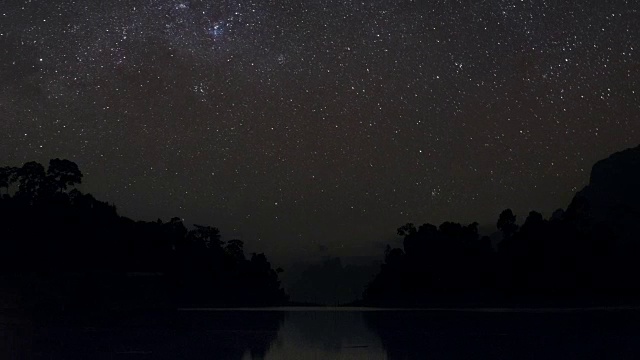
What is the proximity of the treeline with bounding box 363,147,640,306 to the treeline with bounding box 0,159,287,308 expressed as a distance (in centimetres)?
4256

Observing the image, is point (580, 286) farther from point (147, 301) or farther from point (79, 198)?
point (79, 198)

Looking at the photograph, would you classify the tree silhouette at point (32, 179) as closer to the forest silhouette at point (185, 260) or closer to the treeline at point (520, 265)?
the forest silhouette at point (185, 260)

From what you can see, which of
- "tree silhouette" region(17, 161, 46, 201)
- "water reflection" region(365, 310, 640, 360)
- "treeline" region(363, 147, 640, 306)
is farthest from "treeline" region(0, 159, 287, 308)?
"water reflection" region(365, 310, 640, 360)

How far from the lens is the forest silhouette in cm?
10019

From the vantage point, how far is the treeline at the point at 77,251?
3703 inches

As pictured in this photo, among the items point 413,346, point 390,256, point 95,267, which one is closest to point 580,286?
point 390,256

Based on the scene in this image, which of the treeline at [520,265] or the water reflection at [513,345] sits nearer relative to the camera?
the water reflection at [513,345]

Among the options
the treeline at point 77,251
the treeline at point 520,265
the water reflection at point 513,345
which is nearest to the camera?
the water reflection at point 513,345

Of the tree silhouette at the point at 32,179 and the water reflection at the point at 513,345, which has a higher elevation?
the tree silhouette at the point at 32,179

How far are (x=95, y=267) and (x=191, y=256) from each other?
4948cm

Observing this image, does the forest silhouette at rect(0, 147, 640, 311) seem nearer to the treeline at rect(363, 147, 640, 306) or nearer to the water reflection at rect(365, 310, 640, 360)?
the treeline at rect(363, 147, 640, 306)

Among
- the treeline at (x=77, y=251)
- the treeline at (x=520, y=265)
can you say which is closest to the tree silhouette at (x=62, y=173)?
the treeline at (x=77, y=251)

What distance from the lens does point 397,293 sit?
149750 mm

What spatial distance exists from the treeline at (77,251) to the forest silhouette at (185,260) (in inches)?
6.4
